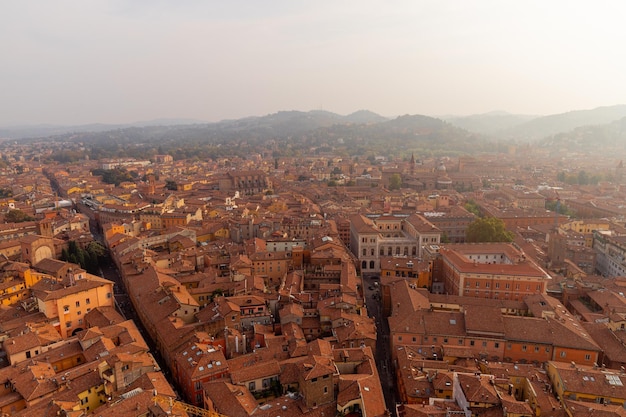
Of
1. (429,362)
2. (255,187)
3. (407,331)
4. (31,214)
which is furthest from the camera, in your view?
(255,187)

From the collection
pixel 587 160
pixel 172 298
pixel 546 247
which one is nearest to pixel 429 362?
pixel 172 298

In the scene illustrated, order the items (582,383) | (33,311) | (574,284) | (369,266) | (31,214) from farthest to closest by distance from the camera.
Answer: (31,214)
(369,266)
(574,284)
(33,311)
(582,383)

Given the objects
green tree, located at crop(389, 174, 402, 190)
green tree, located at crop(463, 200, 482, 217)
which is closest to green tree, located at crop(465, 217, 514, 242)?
green tree, located at crop(463, 200, 482, 217)

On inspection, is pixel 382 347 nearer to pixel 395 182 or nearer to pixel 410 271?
pixel 410 271

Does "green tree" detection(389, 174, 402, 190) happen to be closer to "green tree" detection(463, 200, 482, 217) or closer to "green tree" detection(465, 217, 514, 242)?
"green tree" detection(463, 200, 482, 217)

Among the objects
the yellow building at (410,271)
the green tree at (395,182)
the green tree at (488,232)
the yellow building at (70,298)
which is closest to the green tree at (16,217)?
the yellow building at (70,298)

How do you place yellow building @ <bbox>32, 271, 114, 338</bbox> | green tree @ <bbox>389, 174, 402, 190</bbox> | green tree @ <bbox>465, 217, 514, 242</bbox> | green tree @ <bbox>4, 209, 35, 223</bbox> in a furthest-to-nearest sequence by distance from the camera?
green tree @ <bbox>389, 174, 402, 190</bbox> < green tree @ <bbox>4, 209, 35, 223</bbox> < green tree @ <bbox>465, 217, 514, 242</bbox> < yellow building @ <bbox>32, 271, 114, 338</bbox>

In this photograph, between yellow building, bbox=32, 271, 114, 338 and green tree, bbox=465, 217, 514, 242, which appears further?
green tree, bbox=465, 217, 514, 242

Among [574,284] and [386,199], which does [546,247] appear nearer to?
[574,284]
